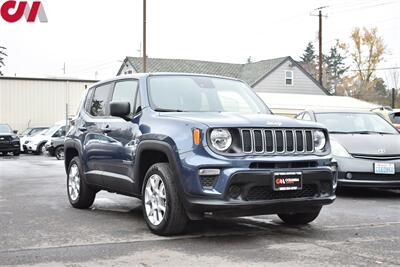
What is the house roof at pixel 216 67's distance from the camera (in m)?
42.2

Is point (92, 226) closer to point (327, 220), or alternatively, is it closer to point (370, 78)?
Result: point (327, 220)

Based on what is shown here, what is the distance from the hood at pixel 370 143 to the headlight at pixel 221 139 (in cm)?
406

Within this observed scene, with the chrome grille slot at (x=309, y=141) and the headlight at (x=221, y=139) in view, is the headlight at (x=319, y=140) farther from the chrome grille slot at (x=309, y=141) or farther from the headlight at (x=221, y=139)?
the headlight at (x=221, y=139)

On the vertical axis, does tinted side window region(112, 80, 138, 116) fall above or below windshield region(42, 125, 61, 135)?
above

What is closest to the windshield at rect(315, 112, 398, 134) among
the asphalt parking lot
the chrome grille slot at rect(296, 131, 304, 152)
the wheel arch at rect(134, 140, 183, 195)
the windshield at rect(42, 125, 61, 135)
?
the asphalt parking lot

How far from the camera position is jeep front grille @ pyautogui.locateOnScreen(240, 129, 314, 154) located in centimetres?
589

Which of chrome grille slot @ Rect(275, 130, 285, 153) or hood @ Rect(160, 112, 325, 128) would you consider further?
chrome grille slot @ Rect(275, 130, 285, 153)

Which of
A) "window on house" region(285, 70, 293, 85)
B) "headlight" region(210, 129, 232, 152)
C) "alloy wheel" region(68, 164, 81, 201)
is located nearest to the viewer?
"headlight" region(210, 129, 232, 152)

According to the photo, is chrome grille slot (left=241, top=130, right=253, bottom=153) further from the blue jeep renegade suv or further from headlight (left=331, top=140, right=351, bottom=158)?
headlight (left=331, top=140, right=351, bottom=158)

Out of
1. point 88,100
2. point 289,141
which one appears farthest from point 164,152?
point 88,100

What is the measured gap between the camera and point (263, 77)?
42062 mm

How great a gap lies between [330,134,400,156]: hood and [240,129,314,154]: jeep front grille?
3.28 m

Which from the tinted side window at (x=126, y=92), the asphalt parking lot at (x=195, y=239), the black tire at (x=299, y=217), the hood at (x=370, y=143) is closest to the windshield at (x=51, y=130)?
the asphalt parking lot at (x=195, y=239)

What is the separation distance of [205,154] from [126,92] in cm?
212
